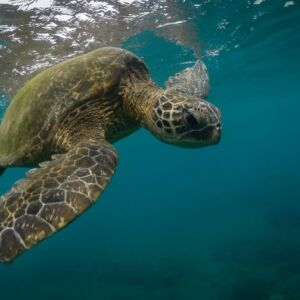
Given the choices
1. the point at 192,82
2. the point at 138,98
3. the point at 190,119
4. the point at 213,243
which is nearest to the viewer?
the point at 190,119

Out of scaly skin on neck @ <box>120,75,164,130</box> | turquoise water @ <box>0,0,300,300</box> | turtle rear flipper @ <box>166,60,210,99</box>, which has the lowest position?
turquoise water @ <box>0,0,300,300</box>

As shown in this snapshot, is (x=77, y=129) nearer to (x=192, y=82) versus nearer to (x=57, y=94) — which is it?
(x=57, y=94)

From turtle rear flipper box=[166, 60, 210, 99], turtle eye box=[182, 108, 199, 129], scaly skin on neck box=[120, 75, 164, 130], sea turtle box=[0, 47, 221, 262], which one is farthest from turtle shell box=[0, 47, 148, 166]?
turtle eye box=[182, 108, 199, 129]

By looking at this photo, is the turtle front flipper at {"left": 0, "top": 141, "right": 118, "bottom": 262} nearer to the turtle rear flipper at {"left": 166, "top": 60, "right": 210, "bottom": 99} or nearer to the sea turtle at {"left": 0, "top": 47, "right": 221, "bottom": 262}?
the sea turtle at {"left": 0, "top": 47, "right": 221, "bottom": 262}

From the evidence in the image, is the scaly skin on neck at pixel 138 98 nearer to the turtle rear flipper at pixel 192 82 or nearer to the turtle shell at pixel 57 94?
the turtle shell at pixel 57 94

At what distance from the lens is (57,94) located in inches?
173

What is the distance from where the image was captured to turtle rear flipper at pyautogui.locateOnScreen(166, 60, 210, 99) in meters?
5.55

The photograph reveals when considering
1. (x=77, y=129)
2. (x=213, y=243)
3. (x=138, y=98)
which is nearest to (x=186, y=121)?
(x=138, y=98)

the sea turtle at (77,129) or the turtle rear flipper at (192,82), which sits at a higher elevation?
the sea turtle at (77,129)

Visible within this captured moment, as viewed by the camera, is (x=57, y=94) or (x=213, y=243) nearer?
(x=57, y=94)

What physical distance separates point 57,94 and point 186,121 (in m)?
1.81

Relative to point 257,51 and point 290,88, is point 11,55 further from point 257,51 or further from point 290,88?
point 290,88

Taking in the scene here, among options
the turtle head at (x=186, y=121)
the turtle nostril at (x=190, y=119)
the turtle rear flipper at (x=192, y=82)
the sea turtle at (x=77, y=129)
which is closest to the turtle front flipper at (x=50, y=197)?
the sea turtle at (x=77, y=129)

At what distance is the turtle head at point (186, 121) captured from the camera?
3.74m
